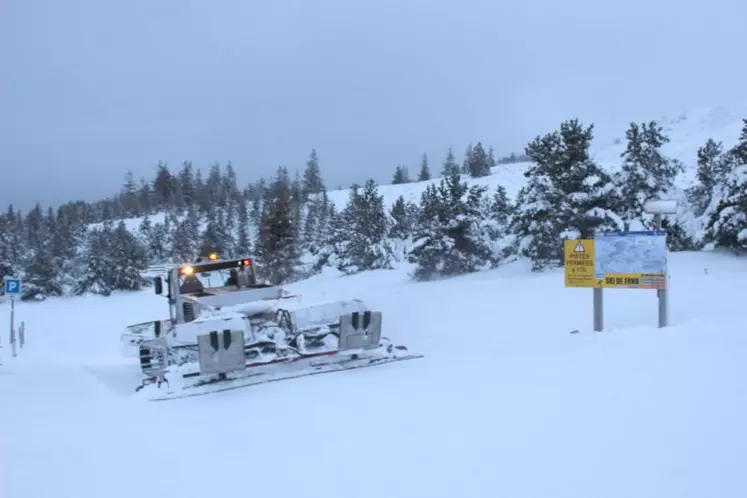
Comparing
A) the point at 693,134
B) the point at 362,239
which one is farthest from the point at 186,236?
the point at 693,134

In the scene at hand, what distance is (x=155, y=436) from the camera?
6.90 meters

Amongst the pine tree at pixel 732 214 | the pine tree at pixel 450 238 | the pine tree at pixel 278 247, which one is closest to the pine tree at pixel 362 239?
the pine tree at pixel 278 247

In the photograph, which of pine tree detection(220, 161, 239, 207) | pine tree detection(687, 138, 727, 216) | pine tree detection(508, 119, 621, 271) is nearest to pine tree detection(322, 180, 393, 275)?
pine tree detection(508, 119, 621, 271)

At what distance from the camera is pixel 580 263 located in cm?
1180

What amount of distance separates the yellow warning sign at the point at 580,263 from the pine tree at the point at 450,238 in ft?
72.4

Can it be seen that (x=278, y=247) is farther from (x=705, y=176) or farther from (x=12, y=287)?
(x=705, y=176)

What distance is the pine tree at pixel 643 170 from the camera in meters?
36.2

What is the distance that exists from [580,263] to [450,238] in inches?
881

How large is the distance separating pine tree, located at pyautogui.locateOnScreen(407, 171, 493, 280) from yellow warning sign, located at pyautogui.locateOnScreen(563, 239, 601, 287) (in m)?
22.1

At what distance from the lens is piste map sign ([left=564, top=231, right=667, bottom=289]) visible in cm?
1115

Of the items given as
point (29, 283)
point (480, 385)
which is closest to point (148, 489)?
point (480, 385)

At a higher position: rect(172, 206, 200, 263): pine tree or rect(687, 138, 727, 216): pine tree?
rect(687, 138, 727, 216): pine tree

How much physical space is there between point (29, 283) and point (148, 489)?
183 feet

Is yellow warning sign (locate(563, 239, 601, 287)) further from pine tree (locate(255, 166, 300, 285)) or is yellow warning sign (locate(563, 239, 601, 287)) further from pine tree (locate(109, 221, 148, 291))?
pine tree (locate(109, 221, 148, 291))
